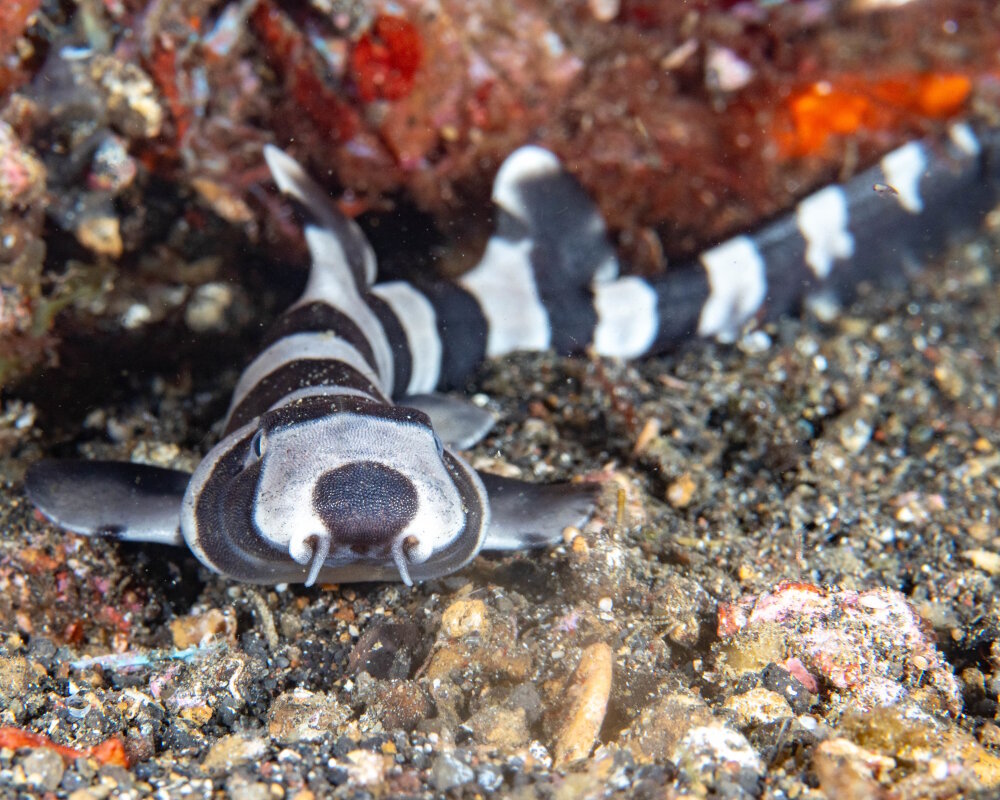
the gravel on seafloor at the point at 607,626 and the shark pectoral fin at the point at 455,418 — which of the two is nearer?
the gravel on seafloor at the point at 607,626

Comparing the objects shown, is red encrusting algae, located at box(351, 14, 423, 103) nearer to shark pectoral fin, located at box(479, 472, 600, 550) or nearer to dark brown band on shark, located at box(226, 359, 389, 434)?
dark brown band on shark, located at box(226, 359, 389, 434)

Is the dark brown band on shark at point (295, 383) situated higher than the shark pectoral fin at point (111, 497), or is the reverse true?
the dark brown band on shark at point (295, 383)

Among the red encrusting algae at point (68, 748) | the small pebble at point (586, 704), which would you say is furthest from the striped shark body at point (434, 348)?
the red encrusting algae at point (68, 748)

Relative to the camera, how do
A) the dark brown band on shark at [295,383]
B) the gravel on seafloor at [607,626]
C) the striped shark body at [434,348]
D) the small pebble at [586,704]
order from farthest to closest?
the dark brown band on shark at [295,383], the striped shark body at [434,348], the small pebble at [586,704], the gravel on seafloor at [607,626]

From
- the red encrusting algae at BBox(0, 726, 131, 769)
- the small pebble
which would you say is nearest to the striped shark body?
the small pebble

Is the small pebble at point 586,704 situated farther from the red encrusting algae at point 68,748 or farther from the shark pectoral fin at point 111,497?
the shark pectoral fin at point 111,497

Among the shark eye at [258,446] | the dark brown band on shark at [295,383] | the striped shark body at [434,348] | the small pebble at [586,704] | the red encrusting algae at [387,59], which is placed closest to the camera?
the small pebble at [586,704]

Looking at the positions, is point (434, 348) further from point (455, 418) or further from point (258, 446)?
point (258, 446)
